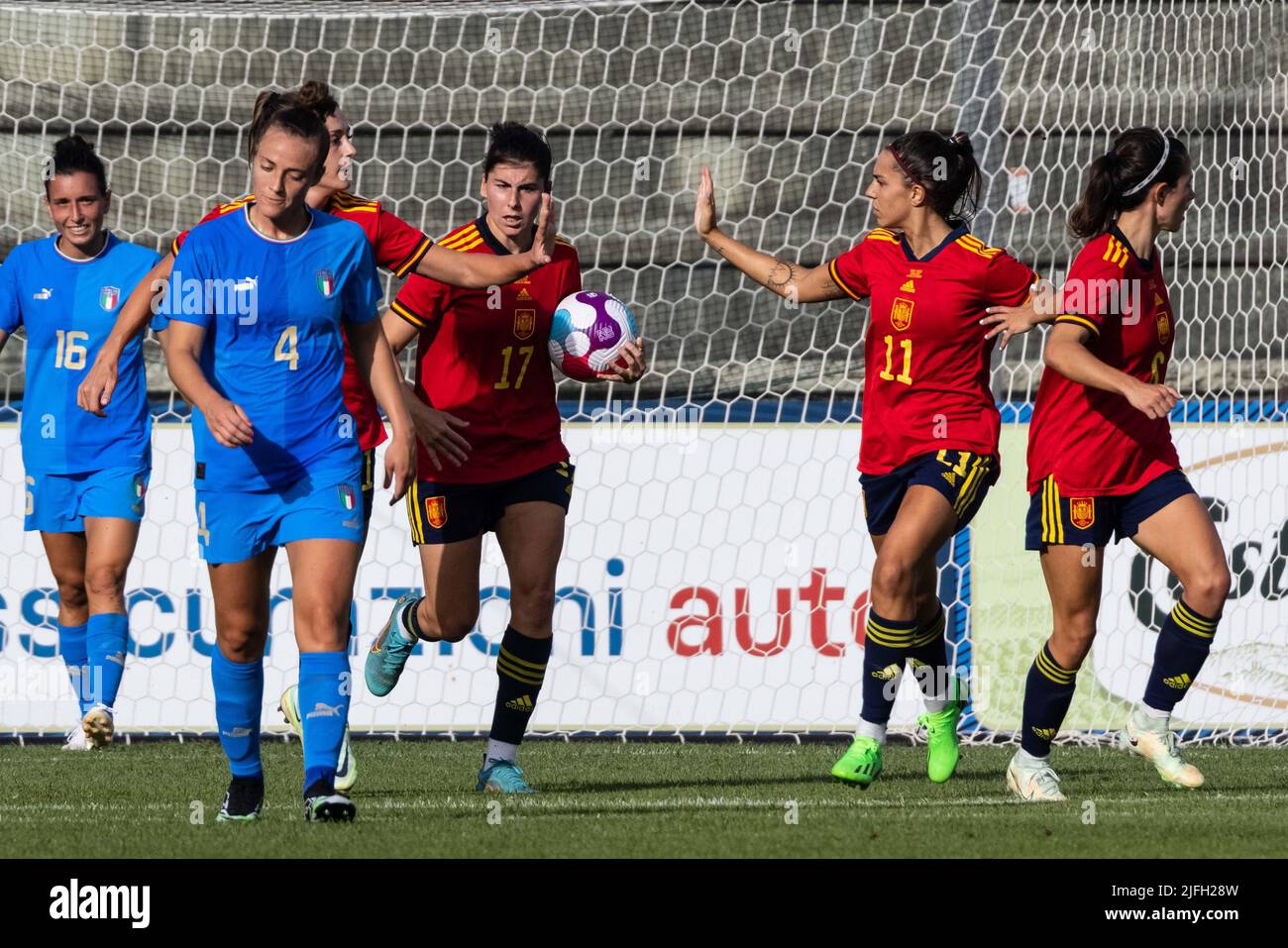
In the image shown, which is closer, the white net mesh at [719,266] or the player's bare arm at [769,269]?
the player's bare arm at [769,269]

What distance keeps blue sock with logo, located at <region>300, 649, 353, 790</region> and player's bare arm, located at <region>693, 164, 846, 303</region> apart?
84.8 inches

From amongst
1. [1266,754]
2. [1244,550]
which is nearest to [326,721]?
[1266,754]

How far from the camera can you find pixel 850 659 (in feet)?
28.4

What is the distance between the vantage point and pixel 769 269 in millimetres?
6953

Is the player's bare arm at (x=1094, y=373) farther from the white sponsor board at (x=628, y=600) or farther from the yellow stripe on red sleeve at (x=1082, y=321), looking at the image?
the white sponsor board at (x=628, y=600)

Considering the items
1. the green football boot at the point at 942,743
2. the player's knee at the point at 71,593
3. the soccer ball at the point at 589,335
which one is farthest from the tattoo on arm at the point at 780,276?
the player's knee at the point at 71,593

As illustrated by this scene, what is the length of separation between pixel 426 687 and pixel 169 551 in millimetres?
1208

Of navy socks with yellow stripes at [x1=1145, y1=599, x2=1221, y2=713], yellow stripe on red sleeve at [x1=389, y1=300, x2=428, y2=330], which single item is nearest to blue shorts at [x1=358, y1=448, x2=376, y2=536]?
yellow stripe on red sleeve at [x1=389, y1=300, x2=428, y2=330]

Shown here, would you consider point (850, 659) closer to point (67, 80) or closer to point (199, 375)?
point (199, 375)

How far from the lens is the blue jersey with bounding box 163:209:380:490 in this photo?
534 cm

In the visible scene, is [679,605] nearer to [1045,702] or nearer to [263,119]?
[1045,702]

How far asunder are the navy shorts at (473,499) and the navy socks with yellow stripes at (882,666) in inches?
42.3

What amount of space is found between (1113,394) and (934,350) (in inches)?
22.7

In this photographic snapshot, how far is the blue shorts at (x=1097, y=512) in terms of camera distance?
6406 mm
